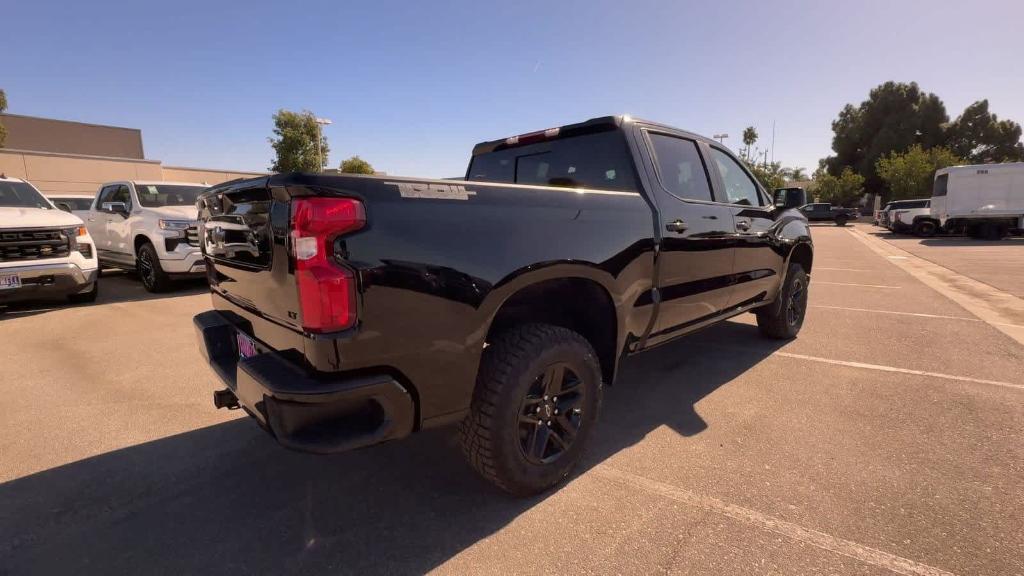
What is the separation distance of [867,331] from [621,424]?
4.02m

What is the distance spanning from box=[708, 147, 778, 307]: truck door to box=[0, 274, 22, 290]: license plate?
7.74 m

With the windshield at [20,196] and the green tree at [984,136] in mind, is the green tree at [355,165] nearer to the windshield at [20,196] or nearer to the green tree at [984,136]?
the windshield at [20,196]

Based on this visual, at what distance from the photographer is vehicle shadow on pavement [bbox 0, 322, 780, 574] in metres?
1.91

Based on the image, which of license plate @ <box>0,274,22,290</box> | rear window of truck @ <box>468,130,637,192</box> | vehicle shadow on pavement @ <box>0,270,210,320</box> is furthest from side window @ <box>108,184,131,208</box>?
rear window of truck @ <box>468,130,637,192</box>

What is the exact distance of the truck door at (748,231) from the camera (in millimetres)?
3771

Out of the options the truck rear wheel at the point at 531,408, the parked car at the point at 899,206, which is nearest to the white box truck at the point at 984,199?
the parked car at the point at 899,206

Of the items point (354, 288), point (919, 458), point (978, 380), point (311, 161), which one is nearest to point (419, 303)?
point (354, 288)

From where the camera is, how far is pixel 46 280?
5.93 m

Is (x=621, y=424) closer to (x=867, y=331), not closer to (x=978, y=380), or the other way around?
(x=978, y=380)

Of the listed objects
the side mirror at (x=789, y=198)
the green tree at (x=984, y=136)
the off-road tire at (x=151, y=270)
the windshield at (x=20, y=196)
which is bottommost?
the off-road tire at (x=151, y=270)

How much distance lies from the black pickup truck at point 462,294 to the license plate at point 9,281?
510 cm

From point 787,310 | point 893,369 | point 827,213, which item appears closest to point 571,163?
point 787,310

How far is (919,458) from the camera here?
2.60 metres

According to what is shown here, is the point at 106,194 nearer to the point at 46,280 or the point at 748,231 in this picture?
the point at 46,280
